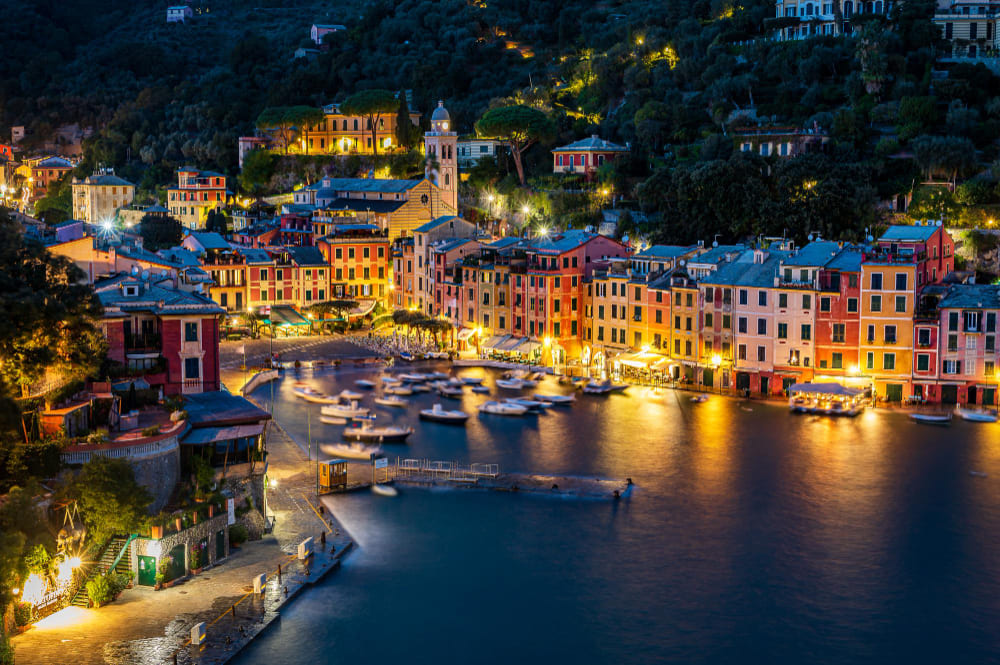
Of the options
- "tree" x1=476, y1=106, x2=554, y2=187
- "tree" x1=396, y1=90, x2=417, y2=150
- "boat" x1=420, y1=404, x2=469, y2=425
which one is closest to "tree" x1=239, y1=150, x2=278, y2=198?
"tree" x1=396, y1=90, x2=417, y2=150

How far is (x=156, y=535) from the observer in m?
24.9

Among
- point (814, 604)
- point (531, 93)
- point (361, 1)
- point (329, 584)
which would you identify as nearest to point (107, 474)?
point (329, 584)

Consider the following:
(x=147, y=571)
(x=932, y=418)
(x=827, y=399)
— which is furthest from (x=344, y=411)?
(x=932, y=418)

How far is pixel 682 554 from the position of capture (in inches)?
1187

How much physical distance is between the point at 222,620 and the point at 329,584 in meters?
3.56

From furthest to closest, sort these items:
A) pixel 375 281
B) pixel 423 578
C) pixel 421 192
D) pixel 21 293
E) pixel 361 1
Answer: pixel 361 1 → pixel 421 192 → pixel 375 281 → pixel 423 578 → pixel 21 293

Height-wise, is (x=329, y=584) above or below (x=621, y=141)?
below

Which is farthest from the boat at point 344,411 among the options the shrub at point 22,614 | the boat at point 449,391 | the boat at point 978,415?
the shrub at point 22,614

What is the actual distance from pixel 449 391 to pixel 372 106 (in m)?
45.6

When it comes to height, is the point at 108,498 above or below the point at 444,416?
above

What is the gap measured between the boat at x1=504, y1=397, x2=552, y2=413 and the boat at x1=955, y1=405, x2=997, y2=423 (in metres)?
15.0

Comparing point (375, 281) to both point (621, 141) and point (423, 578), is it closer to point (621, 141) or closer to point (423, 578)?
point (621, 141)

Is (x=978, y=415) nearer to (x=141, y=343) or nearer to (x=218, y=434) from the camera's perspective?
(x=218, y=434)

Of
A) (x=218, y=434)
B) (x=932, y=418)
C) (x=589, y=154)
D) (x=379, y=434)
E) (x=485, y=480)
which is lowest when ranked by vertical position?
(x=485, y=480)
